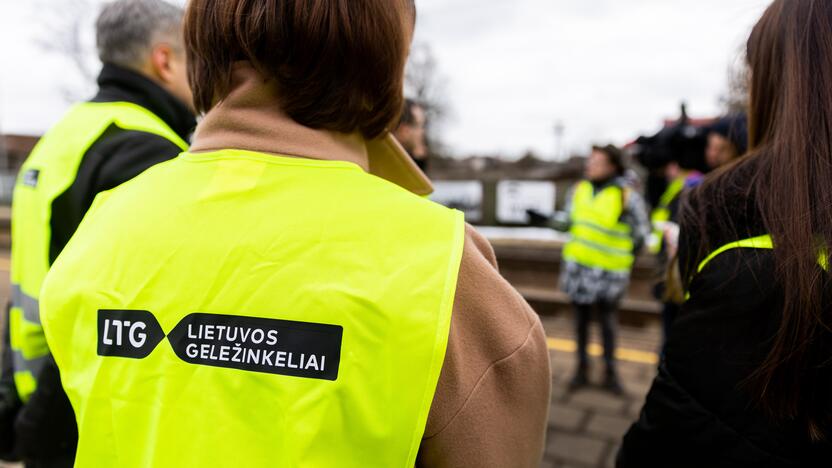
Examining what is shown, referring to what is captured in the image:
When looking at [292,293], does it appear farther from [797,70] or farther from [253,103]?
[797,70]

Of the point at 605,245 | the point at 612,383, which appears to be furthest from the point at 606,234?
the point at 612,383

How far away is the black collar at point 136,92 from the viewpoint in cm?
158

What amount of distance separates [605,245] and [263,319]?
142 inches

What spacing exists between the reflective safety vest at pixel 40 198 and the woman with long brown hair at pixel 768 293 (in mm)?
1343

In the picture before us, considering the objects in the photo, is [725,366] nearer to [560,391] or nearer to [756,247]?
[756,247]

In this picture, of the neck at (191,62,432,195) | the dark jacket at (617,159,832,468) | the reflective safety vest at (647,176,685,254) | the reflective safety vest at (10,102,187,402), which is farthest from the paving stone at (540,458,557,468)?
the neck at (191,62,432,195)

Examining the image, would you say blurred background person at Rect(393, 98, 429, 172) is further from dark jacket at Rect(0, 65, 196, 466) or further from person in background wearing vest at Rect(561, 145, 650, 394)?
dark jacket at Rect(0, 65, 196, 466)

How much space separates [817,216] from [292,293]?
0.91m

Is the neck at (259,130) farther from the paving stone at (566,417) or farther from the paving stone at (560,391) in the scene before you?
the paving stone at (560,391)

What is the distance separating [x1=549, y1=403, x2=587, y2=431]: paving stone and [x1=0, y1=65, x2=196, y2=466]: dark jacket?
9.25ft

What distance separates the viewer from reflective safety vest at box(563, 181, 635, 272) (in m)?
3.98

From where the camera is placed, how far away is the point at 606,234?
13.1ft

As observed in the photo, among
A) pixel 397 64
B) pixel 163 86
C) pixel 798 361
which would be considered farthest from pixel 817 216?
pixel 163 86

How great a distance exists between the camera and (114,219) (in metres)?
0.89
